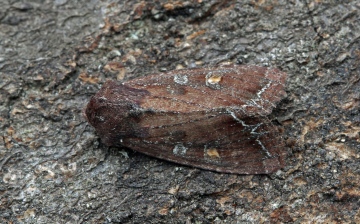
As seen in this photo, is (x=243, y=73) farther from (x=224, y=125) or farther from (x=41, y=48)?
(x=41, y=48)

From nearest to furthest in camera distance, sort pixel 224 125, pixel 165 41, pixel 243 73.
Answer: pixel 224 125, pixel 243 73, pixel 165 41

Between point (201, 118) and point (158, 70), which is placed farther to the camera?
point (158, 70)

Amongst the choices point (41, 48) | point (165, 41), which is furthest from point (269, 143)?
point (41, 48)
